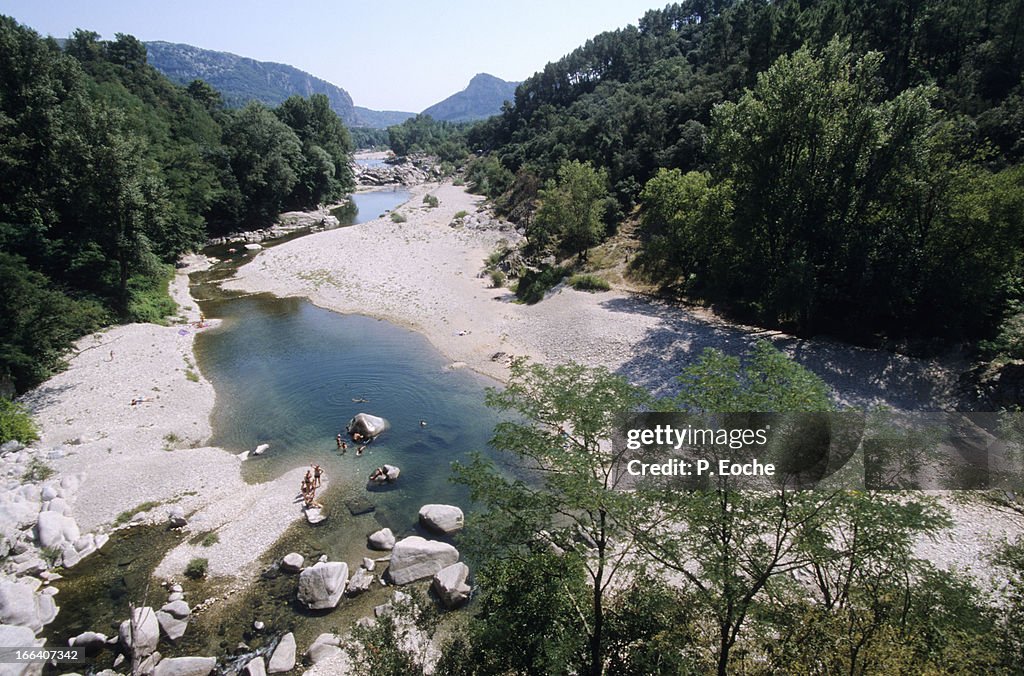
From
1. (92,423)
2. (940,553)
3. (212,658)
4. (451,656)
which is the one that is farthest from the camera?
(92,423)

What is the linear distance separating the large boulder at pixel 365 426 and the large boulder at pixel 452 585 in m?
10.9

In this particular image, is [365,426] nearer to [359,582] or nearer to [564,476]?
[359,582]

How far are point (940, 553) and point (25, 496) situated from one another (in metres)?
35.2

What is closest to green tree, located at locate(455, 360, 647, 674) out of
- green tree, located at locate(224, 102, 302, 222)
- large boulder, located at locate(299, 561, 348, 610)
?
large boulder, located at locate(299, 561, 348, 610)

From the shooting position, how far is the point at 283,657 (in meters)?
15.3

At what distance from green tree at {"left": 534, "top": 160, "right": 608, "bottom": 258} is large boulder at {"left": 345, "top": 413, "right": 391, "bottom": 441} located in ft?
101

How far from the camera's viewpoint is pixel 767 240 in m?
31.5

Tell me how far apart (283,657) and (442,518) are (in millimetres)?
7382

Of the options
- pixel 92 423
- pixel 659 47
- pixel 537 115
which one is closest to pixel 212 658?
pixel 92 423

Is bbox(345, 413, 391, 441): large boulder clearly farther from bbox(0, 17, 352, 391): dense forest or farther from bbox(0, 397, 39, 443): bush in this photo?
bbox(0, 17, 352, 391): dense forest

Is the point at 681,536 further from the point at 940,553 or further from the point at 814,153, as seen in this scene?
the point at 814,153

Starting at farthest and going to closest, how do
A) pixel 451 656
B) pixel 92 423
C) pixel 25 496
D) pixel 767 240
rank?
1. pixel 767 240
2. pixel 92 423
3. pixel 25 496
4. pixel 451 656

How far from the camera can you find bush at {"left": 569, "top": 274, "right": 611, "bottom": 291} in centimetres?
4362

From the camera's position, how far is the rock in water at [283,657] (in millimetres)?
15031
